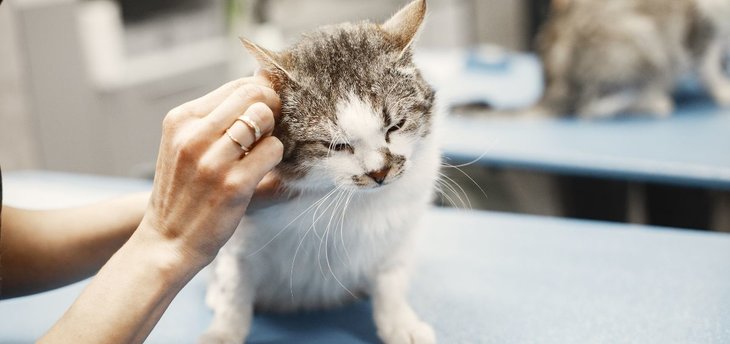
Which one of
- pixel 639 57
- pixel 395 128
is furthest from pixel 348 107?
pixel 639 57

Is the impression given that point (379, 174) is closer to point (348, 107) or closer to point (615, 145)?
point (348, 107)

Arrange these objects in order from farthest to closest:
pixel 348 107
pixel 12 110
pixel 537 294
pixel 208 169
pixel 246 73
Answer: pixel 12 110 → pixel 246 73 → pixel 537 294 → pixel 348 107 → pixel 208 169

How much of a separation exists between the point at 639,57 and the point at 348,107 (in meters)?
1.33

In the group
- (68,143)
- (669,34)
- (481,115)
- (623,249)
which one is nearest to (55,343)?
(623,249)

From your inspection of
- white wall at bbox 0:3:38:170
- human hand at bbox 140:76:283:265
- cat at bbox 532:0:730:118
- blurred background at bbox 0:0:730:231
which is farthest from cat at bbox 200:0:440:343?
white wall at bbox 0:3:38:170

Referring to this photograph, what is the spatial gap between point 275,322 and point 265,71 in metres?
0.38

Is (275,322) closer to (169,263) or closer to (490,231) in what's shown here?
(169,263)

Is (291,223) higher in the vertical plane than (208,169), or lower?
lower

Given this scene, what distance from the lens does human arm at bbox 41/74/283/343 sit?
28.5 inches

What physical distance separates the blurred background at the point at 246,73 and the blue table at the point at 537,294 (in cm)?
27

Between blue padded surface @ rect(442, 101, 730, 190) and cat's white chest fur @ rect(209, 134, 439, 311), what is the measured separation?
0.38m

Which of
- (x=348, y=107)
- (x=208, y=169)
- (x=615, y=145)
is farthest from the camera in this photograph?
(x=615, y=145)

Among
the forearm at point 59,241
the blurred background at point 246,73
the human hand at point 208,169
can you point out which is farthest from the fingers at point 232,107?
the blurred background at point 246,73

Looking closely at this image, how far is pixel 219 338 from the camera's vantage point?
3.04ft
